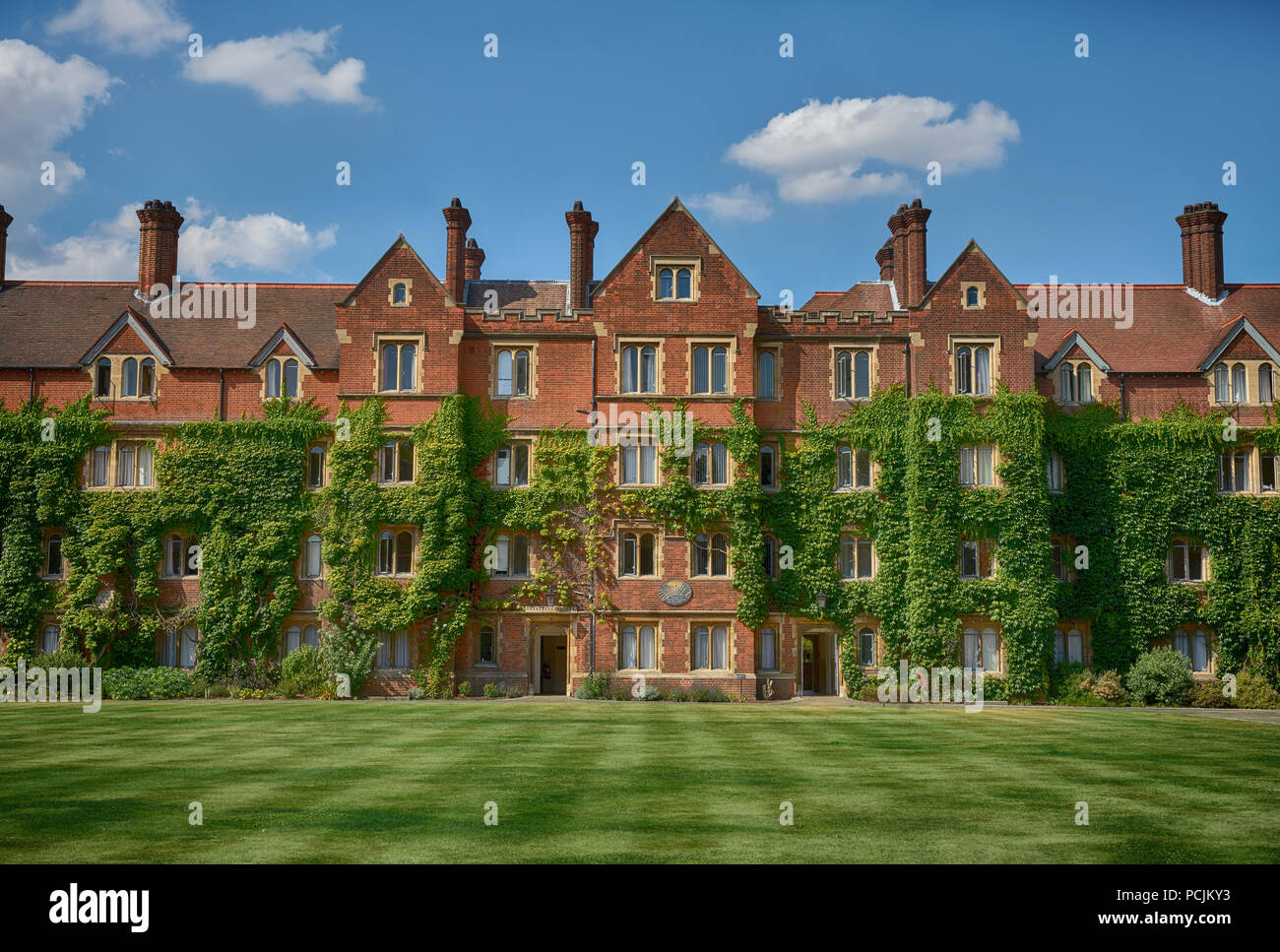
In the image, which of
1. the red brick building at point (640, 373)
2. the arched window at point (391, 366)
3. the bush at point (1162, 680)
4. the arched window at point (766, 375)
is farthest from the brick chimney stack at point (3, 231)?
the bush at point (1162, 680)

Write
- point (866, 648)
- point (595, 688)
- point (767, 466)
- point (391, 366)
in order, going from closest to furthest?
1. point (595, 688)
2. point (866, 648)
3. point (391, 366)
4. point (767, 466)

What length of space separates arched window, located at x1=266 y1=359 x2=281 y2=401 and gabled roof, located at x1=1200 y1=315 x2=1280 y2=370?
3205cm

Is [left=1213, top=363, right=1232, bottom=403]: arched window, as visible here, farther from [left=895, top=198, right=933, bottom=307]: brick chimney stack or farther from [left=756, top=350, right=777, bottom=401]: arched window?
[left=756, top=350, right=777, bottom=401]: arched window

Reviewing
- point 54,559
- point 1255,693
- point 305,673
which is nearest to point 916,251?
point 1255,693

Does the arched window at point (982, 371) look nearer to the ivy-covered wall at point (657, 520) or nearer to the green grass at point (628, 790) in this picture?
the ivy-covered wall at point (657, 520)

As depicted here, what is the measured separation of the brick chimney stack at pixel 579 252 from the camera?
129ft

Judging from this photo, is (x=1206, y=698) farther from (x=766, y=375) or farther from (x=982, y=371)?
(x=766, y=375)

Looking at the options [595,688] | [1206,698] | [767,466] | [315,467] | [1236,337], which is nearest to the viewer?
[1206,698]

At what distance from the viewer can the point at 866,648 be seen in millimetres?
36188

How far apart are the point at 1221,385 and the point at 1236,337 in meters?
1.75

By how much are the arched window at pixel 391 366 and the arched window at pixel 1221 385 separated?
28304mm

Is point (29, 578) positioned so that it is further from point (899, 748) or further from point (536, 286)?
point (899, 748)

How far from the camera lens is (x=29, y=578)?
36.1 meters
